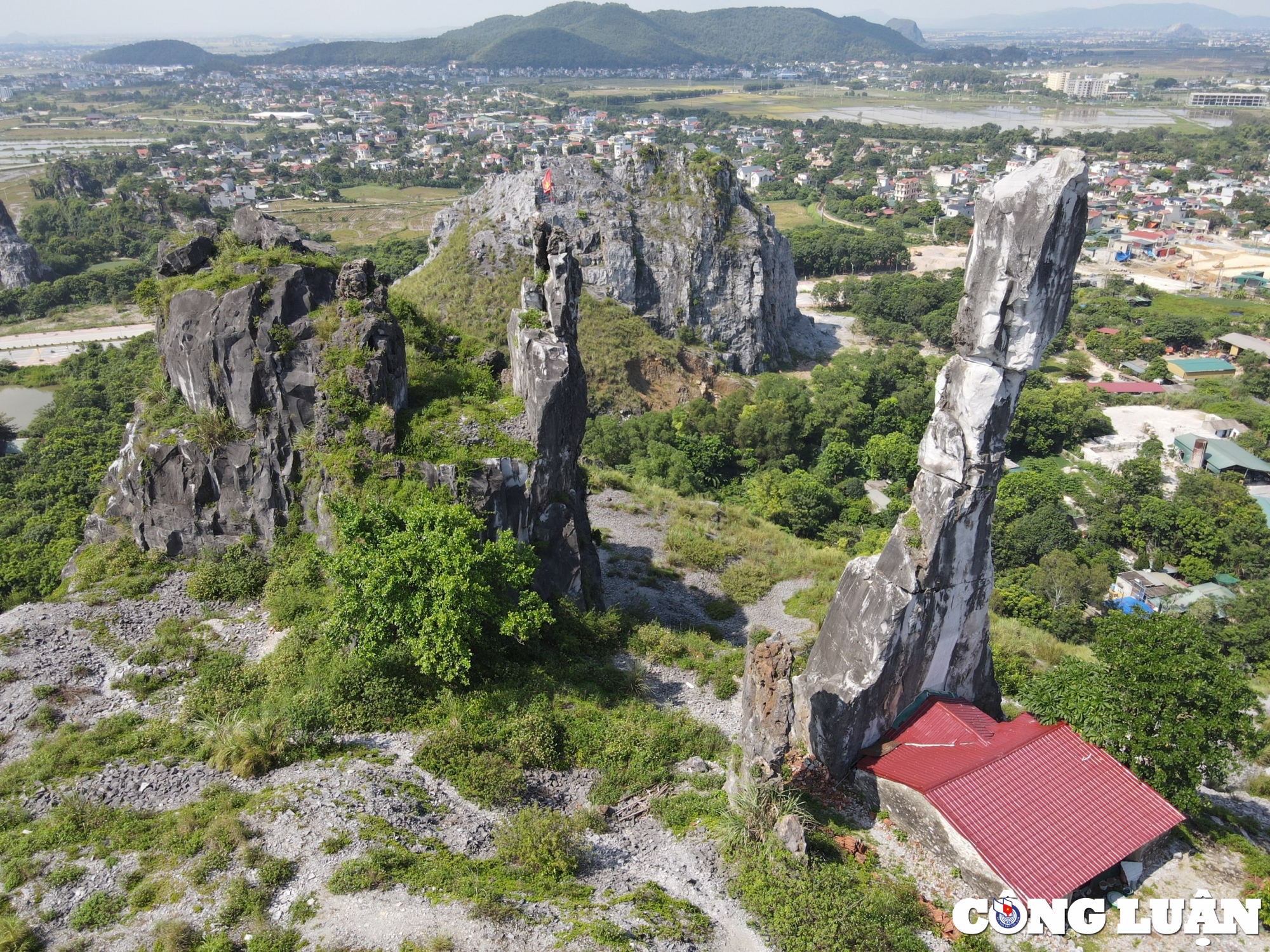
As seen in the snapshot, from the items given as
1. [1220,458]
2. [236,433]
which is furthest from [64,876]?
[1220,458]

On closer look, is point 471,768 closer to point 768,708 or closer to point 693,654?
point 768,708

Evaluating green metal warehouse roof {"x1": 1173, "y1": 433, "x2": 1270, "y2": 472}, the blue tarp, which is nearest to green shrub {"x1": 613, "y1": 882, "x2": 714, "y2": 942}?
the blue tarp

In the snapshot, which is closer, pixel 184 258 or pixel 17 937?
pixel 17 937

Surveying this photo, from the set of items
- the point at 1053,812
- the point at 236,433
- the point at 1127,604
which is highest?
the point at 236,433

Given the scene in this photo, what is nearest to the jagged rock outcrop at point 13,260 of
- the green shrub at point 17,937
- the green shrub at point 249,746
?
the green shrub at point 249,746

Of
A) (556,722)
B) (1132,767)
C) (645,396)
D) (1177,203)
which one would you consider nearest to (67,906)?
(556,722)

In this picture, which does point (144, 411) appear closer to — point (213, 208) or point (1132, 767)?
point (1132, 767)
